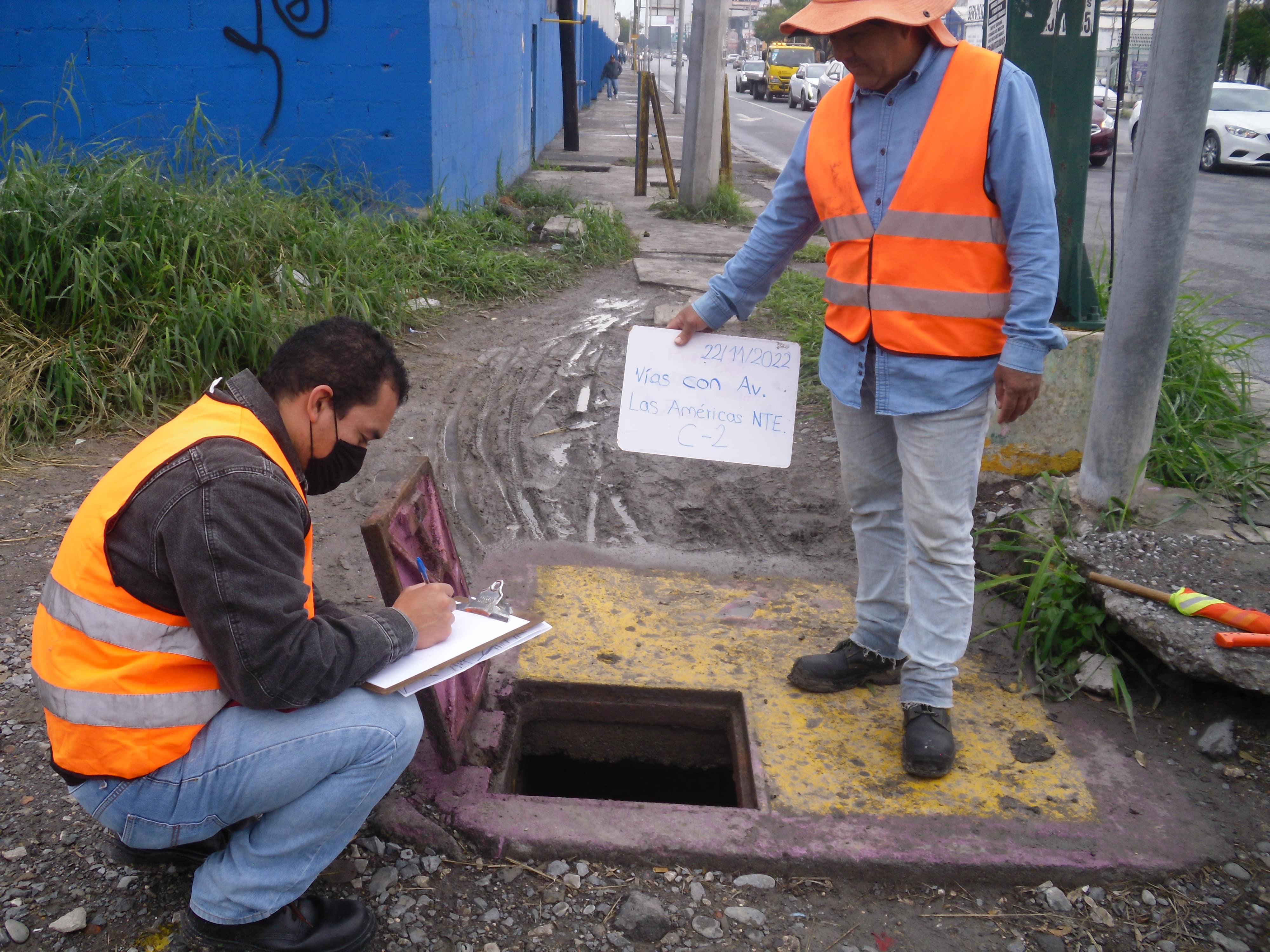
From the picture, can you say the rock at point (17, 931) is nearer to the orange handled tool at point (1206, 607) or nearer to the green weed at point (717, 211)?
the orange handled tool at point (1206, 607)

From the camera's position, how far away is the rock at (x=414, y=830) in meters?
2.29

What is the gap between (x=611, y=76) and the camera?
127 feet

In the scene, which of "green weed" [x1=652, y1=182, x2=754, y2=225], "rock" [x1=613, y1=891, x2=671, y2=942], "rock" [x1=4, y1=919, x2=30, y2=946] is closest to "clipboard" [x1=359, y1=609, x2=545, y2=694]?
"rock" [x1=613, y1=891, x2=671, y2=942]

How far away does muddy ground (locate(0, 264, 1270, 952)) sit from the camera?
82.9 inches

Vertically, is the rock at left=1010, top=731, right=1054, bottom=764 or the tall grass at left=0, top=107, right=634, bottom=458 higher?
the tall grass at left=0, top=107, right=634, bottom=458

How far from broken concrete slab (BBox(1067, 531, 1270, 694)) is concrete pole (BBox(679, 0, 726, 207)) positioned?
789 centimetres

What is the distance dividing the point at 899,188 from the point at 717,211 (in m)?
8.50

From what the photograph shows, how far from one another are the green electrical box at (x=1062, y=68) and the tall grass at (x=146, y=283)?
134 inches

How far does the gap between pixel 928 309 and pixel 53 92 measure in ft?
22.6

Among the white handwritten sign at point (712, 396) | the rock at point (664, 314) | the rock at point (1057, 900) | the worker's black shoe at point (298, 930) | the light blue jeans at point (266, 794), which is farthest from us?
the rock at point (664, 314)

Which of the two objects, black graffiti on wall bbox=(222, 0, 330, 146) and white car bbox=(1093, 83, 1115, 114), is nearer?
black graffiti on wall bbox=(222, 0, 330, 146)

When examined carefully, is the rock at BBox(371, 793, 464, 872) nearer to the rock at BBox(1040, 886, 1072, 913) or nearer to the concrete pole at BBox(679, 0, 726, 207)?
the rock at BBox(1040, 886, 1072, 913)

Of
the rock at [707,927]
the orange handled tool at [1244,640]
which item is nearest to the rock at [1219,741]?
the orange handled tool at [1244,640]

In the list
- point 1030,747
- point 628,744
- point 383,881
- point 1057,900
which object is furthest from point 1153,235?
point 383,881
